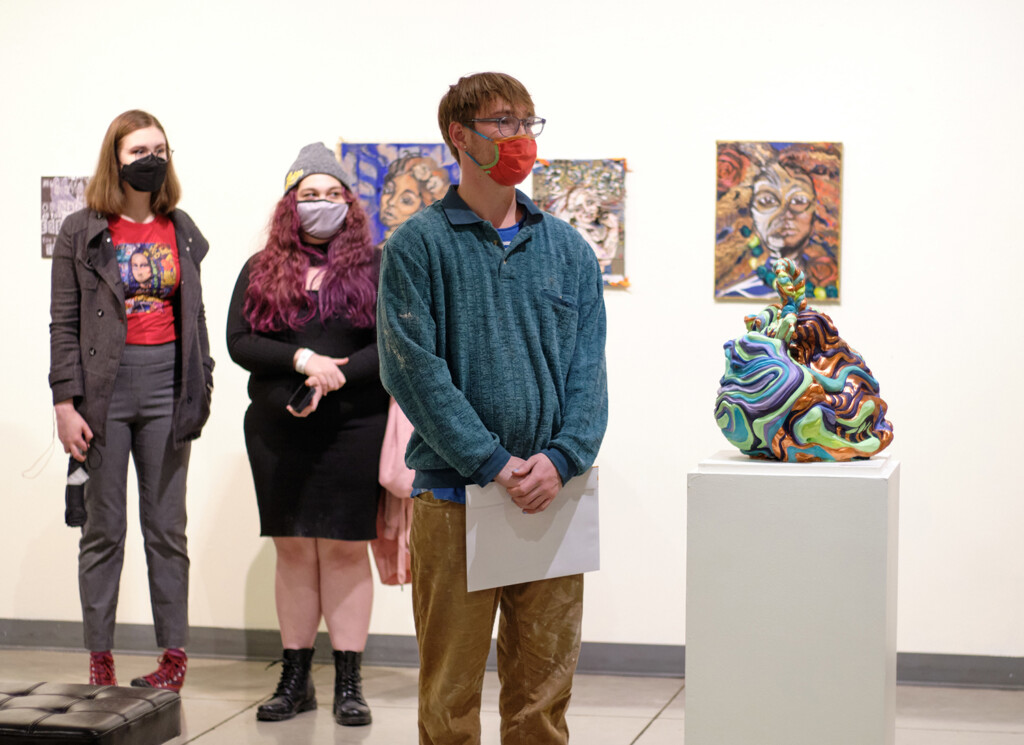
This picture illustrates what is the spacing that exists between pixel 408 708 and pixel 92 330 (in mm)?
1475

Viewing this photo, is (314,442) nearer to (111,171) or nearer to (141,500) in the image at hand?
(141,500)

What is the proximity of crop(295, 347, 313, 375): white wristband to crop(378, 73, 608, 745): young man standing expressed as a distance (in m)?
0.96

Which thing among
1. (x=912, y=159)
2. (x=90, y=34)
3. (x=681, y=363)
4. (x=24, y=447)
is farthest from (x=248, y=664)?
(x=912, y=159)

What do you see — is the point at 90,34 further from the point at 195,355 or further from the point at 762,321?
the point at 762,321

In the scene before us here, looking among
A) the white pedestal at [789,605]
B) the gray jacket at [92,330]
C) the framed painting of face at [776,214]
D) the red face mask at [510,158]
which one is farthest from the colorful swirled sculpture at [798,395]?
the gray jacket at [92,330]

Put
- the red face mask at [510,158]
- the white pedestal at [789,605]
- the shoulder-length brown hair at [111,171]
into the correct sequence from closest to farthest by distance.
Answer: the white pedestal at [789,605]
the red face mask at [510,158]
the shoulder-length brown hair at [111,171]

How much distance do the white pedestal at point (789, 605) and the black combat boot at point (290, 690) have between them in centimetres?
152

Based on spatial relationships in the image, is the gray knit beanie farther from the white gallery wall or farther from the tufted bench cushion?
the tufted bench cushion

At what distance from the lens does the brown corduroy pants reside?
2248mm

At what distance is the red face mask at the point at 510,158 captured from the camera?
2.26 m

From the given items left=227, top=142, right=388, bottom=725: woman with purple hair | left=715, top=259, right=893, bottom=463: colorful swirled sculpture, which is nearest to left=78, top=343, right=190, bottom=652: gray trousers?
left=227, top=142, right=388, bottom=725: woman with purple hair

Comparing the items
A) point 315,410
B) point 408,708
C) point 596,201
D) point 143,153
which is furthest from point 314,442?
point 596,201

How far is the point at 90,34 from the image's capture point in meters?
4.15

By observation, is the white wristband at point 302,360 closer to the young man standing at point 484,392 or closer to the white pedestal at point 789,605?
the young man standing at point 484,392
